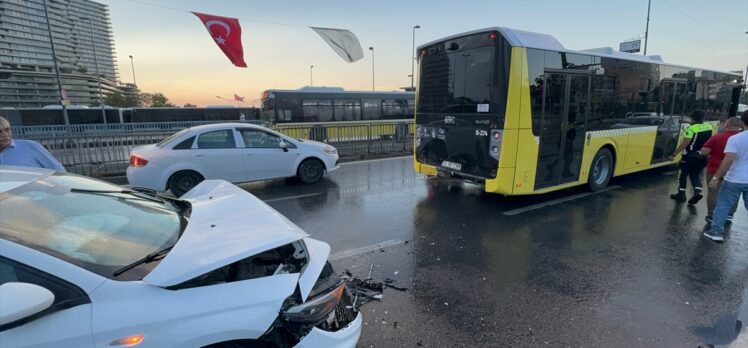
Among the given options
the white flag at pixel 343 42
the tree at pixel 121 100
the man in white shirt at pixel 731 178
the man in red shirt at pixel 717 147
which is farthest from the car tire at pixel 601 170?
the tree at pixel 121 100

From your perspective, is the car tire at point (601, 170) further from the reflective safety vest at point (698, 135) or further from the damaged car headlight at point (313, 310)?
the damaged car headlight at point (313, 310)

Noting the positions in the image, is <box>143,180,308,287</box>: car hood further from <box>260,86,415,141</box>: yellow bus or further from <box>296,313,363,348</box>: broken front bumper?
<box>260,86,415,141</box>: yellow bus

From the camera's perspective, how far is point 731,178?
189 inches

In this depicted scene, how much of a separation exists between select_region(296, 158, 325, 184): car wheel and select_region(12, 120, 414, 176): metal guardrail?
4.31 m

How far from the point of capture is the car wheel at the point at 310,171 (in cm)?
857

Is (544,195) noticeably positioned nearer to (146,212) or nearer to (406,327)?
(406,327)

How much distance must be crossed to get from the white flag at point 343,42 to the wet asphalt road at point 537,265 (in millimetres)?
5401

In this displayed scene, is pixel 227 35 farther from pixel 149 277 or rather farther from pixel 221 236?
pixel 149 277

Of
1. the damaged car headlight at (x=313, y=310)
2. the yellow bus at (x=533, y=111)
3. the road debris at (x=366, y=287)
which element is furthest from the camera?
the yellow bus at (x=533, y=111)

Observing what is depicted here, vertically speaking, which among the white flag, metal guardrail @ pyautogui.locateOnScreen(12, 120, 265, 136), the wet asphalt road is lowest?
the wet asphalt road

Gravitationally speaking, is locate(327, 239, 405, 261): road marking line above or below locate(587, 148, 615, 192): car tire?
below

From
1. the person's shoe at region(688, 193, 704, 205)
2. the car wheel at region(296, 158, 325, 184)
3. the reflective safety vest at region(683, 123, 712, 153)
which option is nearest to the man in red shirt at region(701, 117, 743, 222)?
the reflective safety vest at region(683, 123, 712, 153)

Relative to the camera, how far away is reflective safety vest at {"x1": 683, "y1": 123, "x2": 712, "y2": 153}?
6.37 meters

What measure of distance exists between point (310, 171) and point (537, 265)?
18.9 feet
